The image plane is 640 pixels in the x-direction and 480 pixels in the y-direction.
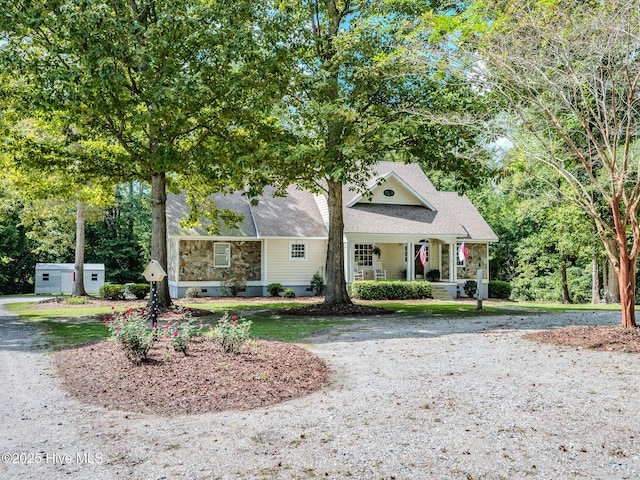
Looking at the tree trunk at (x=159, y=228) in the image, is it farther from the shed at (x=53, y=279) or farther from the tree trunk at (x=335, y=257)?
the shed at (x=53, y=279)

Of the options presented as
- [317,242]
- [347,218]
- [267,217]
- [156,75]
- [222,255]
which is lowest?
[222,255]

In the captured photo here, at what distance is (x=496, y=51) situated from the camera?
10648 millimetres

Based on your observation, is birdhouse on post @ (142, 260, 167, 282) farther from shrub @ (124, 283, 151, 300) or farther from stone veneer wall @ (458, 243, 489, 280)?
stone veneer wall @ (458, 243, 489, 280)

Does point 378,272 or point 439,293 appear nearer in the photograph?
point 439,293

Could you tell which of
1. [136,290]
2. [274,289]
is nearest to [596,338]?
[274,289]

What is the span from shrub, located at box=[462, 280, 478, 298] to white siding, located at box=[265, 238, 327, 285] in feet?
24.8

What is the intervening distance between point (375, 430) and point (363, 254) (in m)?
22.1

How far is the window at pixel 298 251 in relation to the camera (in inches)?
1024

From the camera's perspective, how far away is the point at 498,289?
2886 centimetres

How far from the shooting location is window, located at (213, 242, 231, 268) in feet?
83.6

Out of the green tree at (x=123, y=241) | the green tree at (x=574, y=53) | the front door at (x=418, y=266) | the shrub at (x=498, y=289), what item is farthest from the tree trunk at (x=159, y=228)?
the green tree at (x=123, y=241)

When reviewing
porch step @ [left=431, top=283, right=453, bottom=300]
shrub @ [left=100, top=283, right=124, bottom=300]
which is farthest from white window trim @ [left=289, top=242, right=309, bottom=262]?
shrub @ [left=100, top=283, right=124, bottom=300]

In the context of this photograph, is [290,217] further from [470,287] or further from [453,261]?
[470,287]

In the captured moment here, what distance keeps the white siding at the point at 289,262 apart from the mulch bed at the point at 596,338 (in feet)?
50.6
